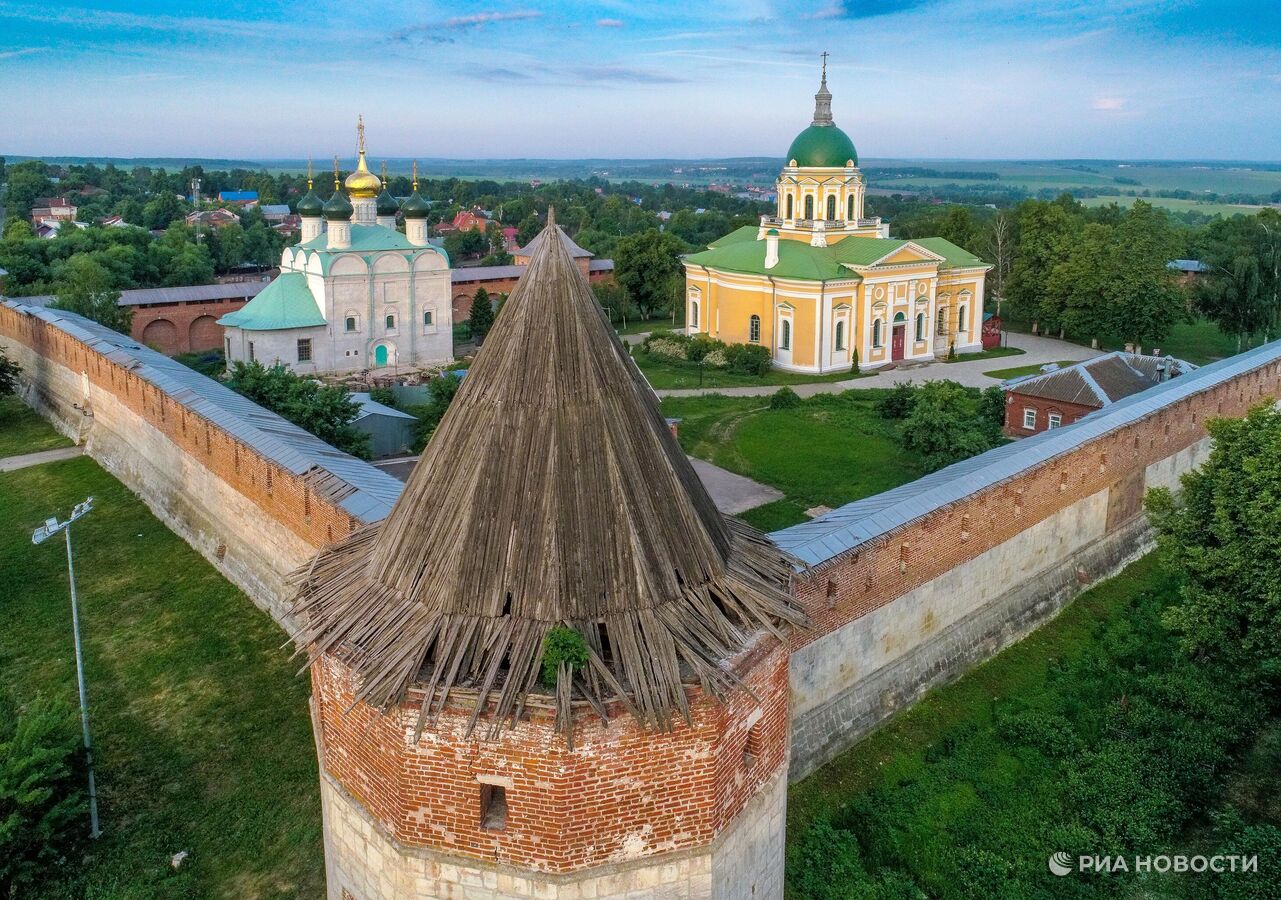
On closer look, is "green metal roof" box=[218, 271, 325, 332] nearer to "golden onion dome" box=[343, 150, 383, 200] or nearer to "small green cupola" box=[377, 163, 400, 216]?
"golden onion dome" box=[343, 150, 383, 200]

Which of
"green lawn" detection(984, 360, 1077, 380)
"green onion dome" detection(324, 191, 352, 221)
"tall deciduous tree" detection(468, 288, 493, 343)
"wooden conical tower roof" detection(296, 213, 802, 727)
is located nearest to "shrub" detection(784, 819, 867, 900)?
"wooden conical tower roof" detection(296, 213, 802, 727)

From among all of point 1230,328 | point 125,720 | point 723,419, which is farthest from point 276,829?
point 1230,328

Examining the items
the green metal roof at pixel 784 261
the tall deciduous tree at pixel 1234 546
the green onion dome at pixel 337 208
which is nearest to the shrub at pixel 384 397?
the green onion dome at pixel 337 208

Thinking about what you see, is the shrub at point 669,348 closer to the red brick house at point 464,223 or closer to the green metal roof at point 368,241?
the green metal roof at point 368,241

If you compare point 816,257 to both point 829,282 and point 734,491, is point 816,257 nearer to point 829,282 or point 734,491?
point 829,282

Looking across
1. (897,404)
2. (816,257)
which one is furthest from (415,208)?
(897,404)
